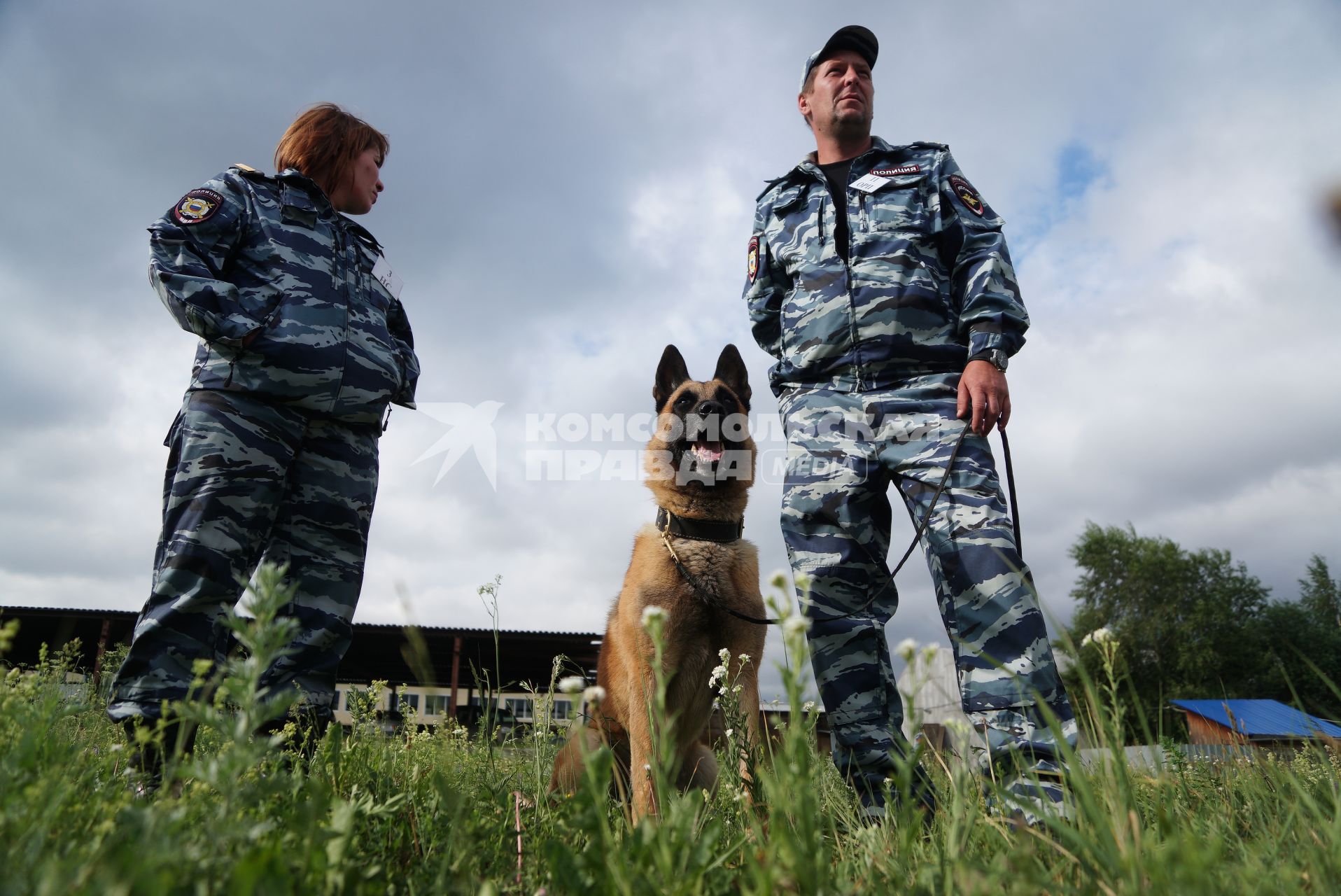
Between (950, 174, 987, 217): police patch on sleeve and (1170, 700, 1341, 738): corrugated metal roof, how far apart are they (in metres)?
2.27

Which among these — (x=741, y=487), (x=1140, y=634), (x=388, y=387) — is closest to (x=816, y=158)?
(x=741, y=487)

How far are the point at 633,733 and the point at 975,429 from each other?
6.24ft

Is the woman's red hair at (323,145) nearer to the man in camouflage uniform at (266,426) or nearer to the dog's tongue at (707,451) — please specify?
the man in camouflage uniform at (266,426)

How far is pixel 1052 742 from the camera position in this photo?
2342 mm

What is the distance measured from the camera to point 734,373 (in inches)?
171

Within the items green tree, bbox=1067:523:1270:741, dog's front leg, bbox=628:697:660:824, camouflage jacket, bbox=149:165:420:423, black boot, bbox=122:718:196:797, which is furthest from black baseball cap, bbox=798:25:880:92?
green tree, bbox=1067:523:1270:741

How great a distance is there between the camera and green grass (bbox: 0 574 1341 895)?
2.79 feet

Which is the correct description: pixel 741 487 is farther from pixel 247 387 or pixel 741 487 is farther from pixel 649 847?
pixel 649 847

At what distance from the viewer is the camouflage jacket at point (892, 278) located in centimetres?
308

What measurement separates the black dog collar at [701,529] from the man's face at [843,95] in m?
2.14

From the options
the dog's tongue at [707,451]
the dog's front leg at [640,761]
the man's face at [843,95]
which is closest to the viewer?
the dog's front leg at [640,761]

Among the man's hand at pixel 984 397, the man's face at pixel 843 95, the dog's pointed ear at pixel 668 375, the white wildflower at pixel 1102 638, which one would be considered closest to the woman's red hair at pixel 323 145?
the dog's pointed ear at pixel 668 375

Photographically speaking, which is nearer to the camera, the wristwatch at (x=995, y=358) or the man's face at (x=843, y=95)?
the wristwatch at (x=995, y=358)

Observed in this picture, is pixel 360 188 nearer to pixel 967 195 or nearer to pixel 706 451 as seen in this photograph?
pixel 706 451
